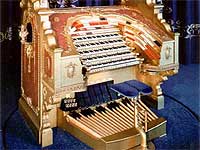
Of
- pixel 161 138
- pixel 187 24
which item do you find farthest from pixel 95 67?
pixel 187 24

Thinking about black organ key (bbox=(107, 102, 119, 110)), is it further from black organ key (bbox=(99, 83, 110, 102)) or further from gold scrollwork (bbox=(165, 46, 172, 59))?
gold scrollwork (bbox=(165, 46, 172, 59))

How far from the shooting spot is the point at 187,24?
14.6ft

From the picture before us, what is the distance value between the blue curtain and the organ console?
143cm

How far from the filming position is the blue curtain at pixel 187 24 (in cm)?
437

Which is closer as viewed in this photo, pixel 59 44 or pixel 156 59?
pixel 59 44

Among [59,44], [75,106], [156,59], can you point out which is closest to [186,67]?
[156,59]

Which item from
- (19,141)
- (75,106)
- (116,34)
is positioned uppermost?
(116,34)

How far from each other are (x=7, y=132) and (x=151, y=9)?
1.43 metres

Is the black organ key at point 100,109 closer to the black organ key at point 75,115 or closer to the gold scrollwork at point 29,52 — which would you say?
the black organ key at point 75,115

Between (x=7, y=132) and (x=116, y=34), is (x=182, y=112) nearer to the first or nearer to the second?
(x=116, y=34)

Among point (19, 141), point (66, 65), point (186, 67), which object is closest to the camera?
point (66, 65)

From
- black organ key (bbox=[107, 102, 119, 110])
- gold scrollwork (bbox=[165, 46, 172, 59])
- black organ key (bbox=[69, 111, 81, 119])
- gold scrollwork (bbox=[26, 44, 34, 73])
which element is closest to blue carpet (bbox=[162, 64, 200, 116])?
gold scrollwork (bbox=[165, 46, 172, 59])

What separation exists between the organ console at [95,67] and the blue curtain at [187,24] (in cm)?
143

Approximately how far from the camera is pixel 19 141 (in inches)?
97.8
